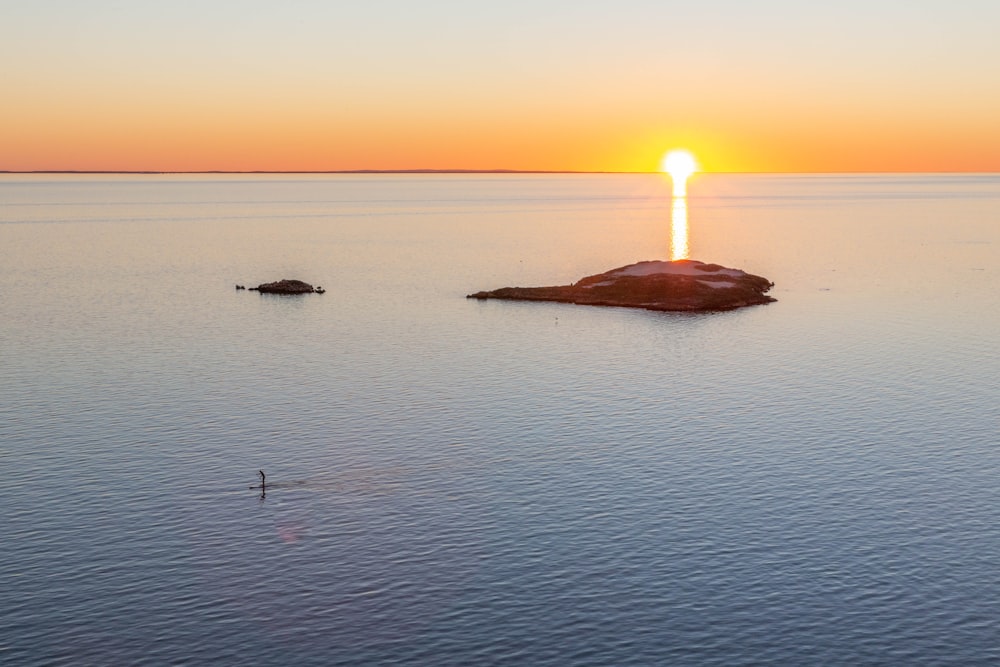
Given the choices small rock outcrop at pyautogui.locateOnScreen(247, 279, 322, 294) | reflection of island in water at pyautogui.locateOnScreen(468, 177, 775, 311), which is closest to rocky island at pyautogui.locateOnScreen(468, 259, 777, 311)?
reflection of island in water at pyautogui.locateOnScreen(468, 177, 775, 311)

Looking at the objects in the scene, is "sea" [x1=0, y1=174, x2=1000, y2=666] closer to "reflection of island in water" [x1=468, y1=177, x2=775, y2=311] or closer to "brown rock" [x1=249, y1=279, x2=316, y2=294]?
"reflection of island in water" [x1=468, y1=177, x2=775, y2=311]

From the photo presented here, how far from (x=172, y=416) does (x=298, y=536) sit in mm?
33591

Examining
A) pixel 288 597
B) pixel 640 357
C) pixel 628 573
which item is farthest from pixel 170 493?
pixel 640 357

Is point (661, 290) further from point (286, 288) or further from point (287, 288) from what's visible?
point (286, 288)

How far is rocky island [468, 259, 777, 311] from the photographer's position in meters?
161

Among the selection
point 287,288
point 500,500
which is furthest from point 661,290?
point 500,500

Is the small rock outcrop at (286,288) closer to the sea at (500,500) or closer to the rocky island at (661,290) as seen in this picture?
the rocky island at (661,290)

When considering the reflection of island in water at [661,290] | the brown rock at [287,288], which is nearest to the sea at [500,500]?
the reflection of island in water at [661,290]

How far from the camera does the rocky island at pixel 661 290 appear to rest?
161 m

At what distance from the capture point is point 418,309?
162000mm

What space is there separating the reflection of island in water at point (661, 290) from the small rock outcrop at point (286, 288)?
2946cm

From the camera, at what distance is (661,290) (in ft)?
542

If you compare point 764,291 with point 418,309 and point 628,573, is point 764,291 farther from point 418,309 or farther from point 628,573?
point 628,573

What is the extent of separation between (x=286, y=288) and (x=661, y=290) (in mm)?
64387
